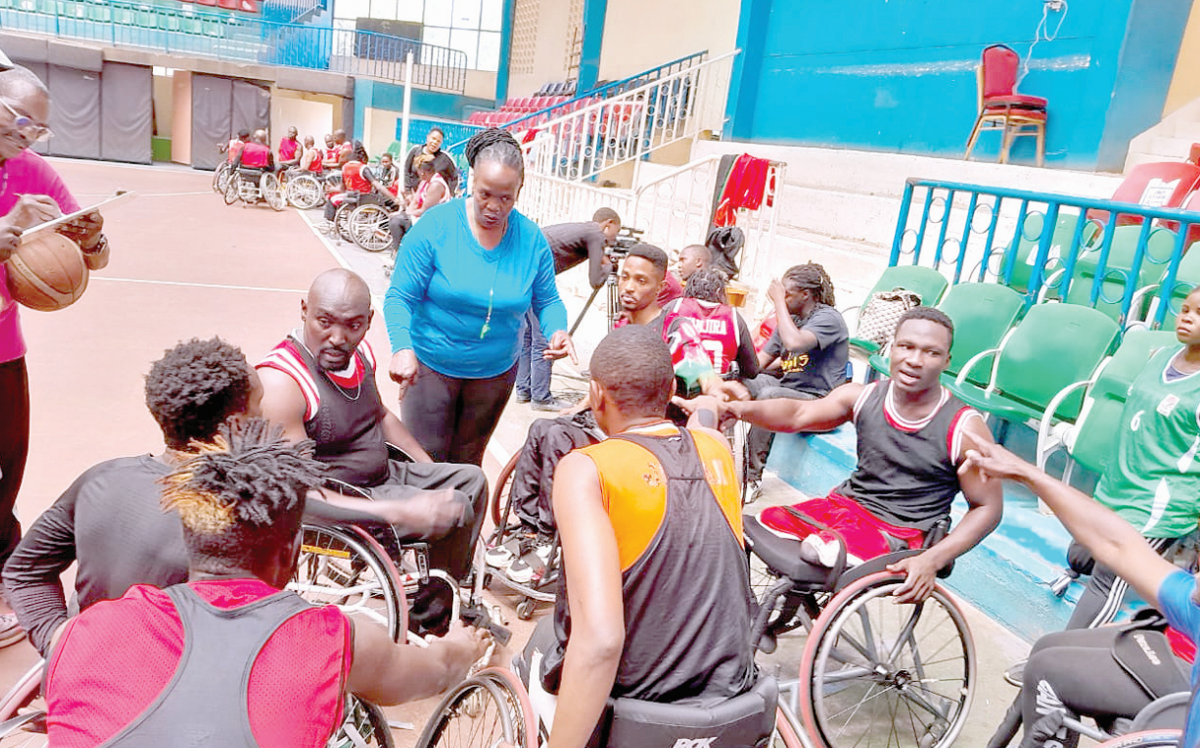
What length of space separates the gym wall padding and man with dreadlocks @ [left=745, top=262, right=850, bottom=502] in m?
24.8

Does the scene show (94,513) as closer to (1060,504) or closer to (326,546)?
(326,546)

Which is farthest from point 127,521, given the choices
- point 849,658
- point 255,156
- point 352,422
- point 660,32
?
point 660,32

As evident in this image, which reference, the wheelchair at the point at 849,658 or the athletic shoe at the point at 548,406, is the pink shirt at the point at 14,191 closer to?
the wheelchair at the point at 849,658

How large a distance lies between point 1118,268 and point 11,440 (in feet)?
19.0

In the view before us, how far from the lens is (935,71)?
30.6 ft

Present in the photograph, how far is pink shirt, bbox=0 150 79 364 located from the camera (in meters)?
2.61

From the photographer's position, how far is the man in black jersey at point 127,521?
177 centimetres

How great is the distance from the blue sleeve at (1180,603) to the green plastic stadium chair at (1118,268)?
356 cm

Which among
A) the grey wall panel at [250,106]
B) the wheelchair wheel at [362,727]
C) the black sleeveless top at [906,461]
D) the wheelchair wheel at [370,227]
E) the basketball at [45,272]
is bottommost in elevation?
the wheelchair wheel at [362,727]

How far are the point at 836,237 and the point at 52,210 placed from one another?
7.76 metres

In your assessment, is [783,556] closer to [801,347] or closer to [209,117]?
[801,347]

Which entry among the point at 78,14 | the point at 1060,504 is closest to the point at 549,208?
the point at 1060,504


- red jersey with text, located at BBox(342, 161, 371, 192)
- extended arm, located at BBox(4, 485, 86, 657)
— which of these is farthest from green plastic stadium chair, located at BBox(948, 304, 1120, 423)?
red jersey with text, located at BBox(342, 161, 371, 192)

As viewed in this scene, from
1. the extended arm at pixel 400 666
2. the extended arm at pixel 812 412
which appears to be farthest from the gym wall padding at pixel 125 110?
the extended arm at pixel 400 666
